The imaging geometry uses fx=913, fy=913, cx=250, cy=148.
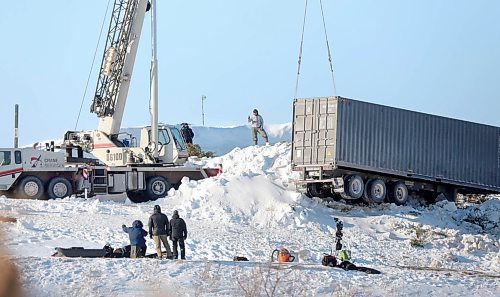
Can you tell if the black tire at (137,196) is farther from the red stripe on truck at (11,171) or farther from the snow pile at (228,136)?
the snow pile at (228,136)

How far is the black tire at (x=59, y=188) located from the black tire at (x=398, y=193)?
1176 cm

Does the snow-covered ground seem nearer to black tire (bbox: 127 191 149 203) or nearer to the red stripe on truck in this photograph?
black tire (bbox: 127 191 149 203)

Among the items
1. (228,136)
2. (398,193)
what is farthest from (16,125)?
(228,136)

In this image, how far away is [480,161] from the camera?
114ft

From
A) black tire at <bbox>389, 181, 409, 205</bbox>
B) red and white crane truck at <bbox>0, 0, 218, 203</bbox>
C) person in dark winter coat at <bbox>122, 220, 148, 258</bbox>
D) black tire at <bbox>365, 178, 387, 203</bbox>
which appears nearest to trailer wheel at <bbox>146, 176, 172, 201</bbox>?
red and white crane truck at <bbox>0, 0, 218, 203</bbox>

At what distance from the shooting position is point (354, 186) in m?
30.1

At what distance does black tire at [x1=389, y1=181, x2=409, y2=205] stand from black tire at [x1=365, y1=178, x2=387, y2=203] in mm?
646

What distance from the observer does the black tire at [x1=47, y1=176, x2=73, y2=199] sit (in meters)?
33.4

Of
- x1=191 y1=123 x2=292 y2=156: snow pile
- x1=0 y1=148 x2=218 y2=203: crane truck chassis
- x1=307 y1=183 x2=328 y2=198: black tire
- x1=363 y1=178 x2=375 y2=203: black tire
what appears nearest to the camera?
x1=363 y1=178 x2=375 y2=203: black tire

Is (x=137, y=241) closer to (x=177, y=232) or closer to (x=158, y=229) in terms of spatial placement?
(x=158, y=229)

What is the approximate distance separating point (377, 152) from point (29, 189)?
12.6 metres

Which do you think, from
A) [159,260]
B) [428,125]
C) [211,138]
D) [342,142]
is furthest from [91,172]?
[211,138]

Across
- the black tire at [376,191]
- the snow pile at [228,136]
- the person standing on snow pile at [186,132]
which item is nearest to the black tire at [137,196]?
the person standing on snow pile at [186,132]

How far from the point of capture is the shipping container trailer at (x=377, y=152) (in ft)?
98.1
